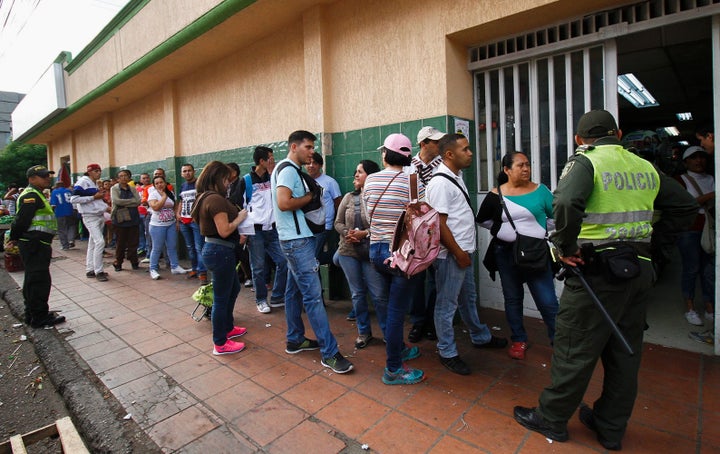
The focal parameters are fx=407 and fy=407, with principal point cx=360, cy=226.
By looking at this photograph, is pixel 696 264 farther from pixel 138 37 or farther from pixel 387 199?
pixel 138 37

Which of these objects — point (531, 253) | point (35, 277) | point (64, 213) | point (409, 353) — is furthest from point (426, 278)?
point (64, 213)

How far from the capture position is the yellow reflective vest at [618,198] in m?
2.20

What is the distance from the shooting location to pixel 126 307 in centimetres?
539

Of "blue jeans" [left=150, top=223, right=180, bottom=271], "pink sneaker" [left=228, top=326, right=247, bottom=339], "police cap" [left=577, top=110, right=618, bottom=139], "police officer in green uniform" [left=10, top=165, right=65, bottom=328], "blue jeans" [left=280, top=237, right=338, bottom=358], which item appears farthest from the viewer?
"blue jeans" [left=150, top=223, right=180, bottom=271]

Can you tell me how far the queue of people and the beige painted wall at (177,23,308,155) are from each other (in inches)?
49.1

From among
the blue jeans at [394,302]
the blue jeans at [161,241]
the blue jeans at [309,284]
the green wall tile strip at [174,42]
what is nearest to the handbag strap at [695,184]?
the blue jeans at [394,302]

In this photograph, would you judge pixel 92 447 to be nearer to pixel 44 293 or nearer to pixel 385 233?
pixel 385 233

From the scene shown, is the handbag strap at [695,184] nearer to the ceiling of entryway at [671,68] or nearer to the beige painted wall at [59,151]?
the ceiling of entryway at [671,68]

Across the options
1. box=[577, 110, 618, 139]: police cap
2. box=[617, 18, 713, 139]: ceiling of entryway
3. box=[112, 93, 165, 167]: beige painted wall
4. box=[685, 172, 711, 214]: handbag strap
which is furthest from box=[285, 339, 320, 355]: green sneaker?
box=[112, 93, 165, 167]: beige painted wall

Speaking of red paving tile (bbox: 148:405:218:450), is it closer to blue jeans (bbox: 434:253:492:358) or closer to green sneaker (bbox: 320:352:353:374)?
green sneaker (bbox: 320:352:353:374)

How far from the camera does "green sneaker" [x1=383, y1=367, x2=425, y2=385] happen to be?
10.1 feet

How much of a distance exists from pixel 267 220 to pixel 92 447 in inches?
109

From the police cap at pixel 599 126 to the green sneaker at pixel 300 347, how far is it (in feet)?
9.04

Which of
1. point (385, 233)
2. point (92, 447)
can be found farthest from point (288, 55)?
point (92, 447)
